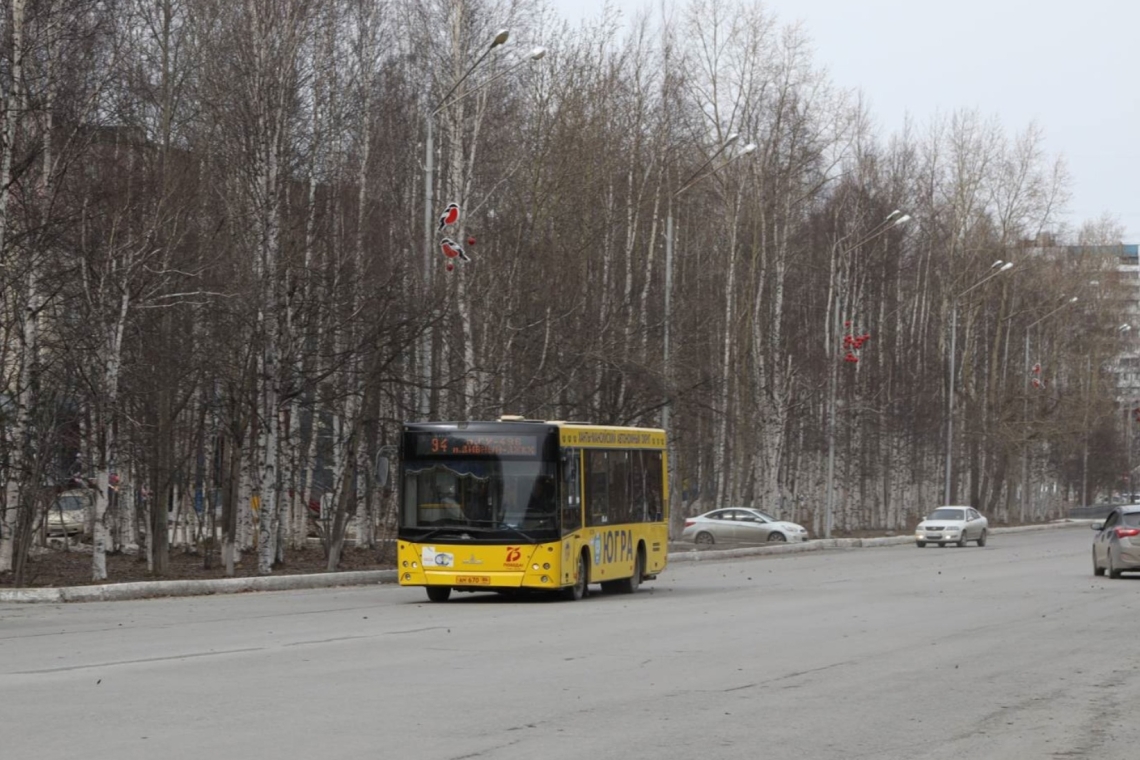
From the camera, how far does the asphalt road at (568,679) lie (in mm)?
10445

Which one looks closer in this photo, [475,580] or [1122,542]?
[475,580]

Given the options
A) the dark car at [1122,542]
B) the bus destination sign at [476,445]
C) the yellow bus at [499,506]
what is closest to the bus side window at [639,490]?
the yellow bus at [499,506]

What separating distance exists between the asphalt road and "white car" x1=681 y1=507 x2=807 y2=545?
2880 cm

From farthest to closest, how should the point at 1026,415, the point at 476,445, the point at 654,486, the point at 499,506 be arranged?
the point at 1026,415, the point at 654,486, the point at 476,445, the point at 499,506

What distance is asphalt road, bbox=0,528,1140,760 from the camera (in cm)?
1045

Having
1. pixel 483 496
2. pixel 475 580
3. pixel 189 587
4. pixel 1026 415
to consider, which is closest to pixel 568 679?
pixel 475 580

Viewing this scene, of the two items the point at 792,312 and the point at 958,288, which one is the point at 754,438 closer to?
the point at 792,312

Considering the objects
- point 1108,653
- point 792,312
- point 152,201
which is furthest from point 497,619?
point 792,312

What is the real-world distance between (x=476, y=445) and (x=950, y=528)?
35954 mm

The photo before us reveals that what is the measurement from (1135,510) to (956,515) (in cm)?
2546

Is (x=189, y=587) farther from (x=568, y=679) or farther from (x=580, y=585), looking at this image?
(x=568, y=679)

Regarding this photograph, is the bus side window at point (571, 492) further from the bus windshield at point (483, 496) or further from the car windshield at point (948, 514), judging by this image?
the car windshield at point (948, 514)

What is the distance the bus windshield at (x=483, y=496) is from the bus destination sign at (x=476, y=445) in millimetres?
105

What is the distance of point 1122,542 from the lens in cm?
3375
